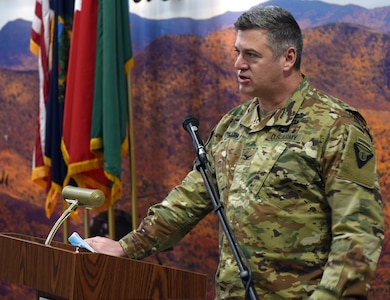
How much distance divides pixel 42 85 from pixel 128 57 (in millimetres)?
598

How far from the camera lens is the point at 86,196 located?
2.14 metres

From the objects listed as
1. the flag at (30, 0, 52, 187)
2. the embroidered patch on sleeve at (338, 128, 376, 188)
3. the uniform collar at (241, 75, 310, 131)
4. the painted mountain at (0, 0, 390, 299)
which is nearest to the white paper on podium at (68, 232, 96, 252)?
the uniform collar at (241, 75, 310, 131)

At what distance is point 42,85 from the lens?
4270 millimetres

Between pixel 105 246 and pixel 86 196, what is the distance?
0.88ft

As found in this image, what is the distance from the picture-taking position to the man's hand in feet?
7.59

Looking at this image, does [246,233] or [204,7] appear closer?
[246,233]

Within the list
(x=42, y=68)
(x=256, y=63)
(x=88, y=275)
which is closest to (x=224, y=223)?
(x=88, y=275)

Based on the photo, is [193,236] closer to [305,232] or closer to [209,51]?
[209,51]

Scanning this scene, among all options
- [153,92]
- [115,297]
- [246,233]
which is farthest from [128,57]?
[115,297]

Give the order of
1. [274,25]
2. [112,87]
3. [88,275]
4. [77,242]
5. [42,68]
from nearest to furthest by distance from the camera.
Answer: [88,275] → [77,242] → [274,25] → [112,87] → [42,68]

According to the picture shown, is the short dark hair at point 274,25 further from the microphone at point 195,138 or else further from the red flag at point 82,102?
the red flag at point 82,102

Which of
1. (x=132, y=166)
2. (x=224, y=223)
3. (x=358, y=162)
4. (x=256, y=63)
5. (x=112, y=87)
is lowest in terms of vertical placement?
(x=132, y=166)

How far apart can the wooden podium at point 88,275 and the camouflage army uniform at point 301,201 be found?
0.24m

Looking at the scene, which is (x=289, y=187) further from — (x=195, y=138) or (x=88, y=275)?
(x=88, y=275)
